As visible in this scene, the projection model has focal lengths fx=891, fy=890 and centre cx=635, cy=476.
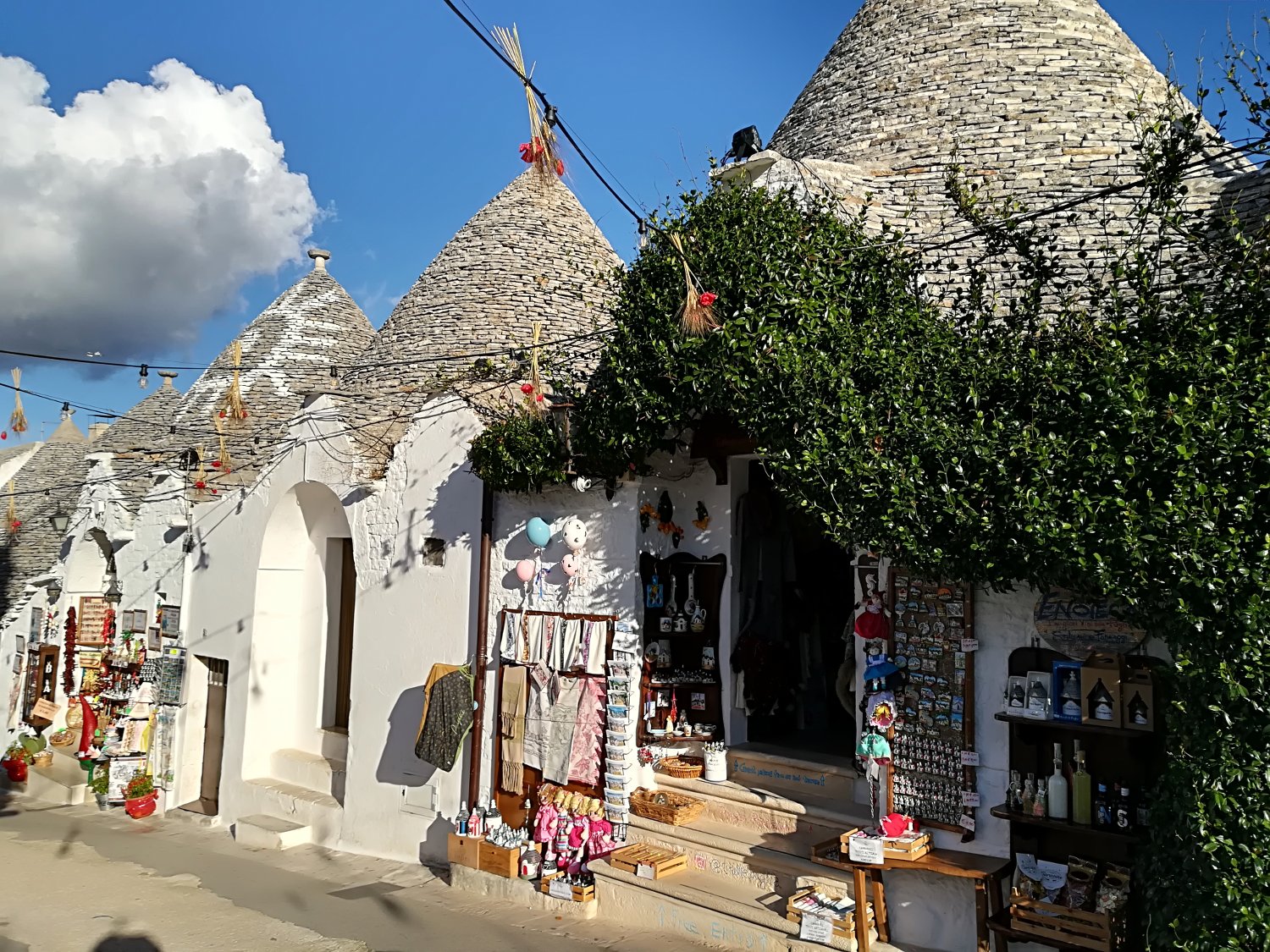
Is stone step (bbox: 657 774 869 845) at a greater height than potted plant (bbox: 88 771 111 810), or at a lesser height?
greater

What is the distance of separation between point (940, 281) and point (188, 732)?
38.1ft

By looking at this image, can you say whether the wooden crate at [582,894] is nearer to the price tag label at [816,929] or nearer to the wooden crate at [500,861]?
the wooden crate at [500,861]

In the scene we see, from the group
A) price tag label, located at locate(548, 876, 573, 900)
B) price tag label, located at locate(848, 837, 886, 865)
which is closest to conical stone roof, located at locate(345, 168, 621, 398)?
price tag label, located at locate(548, 876, 573, 900)

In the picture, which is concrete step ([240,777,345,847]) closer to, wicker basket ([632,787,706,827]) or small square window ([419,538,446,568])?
small square window ([419,538,446,568])

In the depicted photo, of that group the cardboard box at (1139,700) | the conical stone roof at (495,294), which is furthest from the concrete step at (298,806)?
the cardboard box at (1139,700)

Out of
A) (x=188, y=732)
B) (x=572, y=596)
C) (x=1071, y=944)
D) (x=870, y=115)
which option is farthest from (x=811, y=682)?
(x=188, y=732)

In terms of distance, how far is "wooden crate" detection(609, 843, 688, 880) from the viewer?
7211mm

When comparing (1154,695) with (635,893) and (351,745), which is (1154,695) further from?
(351,745)

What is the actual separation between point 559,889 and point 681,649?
2404 millimetres

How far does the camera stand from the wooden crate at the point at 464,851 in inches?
330

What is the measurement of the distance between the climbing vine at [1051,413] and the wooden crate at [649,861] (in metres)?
3.12

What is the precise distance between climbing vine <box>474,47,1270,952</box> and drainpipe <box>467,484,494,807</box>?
171 cm

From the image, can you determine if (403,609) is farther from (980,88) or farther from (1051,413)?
(980,88)

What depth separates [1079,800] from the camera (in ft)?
18.6
